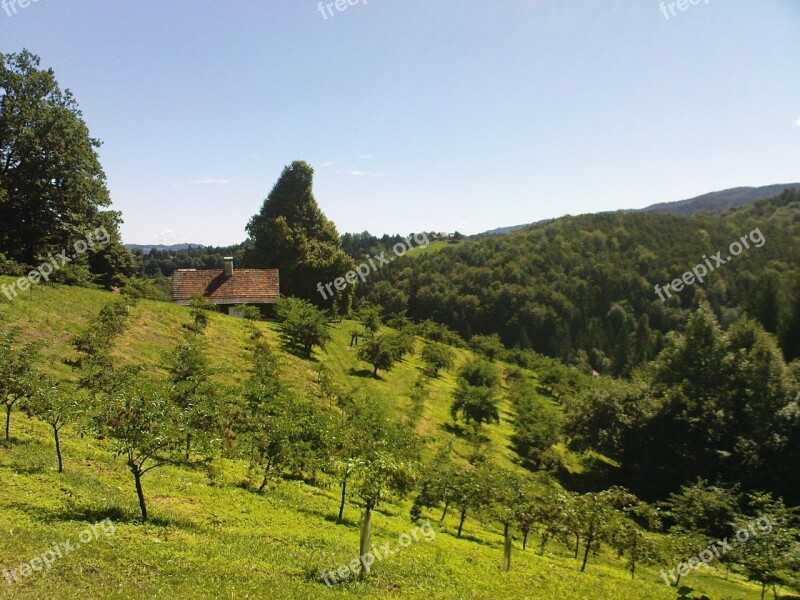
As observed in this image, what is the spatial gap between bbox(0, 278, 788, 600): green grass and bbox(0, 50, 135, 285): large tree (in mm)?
13334

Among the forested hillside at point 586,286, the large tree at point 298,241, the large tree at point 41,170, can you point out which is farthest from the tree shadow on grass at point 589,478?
the forested hillside at point 586,286

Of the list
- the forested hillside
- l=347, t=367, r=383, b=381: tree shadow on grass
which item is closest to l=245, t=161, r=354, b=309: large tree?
l=347, t=367, r=383, b=381: tree shadow on grass

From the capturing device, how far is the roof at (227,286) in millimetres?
42969

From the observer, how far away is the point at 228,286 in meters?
44.0

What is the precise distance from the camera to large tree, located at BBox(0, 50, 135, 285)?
3139 cm

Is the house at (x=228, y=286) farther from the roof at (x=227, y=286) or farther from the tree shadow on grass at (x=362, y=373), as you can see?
the tree shadow on grass at (x=362, y=373)

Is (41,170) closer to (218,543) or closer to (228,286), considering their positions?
(228,286)

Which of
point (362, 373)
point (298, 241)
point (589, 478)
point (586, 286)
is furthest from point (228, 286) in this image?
point (586, 286)

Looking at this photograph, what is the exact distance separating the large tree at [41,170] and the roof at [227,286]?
873 cm

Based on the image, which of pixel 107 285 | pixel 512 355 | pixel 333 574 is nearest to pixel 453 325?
pixel 512 355

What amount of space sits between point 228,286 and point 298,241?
10.7m

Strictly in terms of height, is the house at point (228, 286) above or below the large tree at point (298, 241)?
below

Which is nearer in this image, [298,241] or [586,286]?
[298,241]

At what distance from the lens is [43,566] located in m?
8.60
